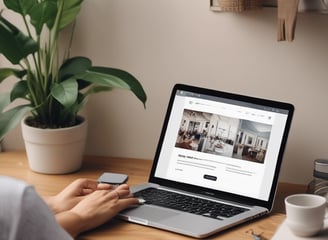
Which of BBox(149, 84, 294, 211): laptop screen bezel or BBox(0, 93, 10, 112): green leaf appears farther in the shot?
BBox(0, 93, 10, 112): green leaf

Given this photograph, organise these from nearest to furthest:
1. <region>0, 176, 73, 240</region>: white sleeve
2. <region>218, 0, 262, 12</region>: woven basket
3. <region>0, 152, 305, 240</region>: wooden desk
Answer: <region>0, 176, 73, 240</region>: white sleeve, <region>0, 152, 305, 240</region>: wooden desk, <region>218, 0, 262, 12</region>: woven basket

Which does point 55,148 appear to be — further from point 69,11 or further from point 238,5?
point 238,5

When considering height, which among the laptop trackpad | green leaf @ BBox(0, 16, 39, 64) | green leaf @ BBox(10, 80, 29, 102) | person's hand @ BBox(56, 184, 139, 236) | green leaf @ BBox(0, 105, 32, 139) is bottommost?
the laptop trackpad

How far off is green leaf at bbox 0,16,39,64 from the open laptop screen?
38cm

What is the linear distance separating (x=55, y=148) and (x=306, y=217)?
0.72 metres

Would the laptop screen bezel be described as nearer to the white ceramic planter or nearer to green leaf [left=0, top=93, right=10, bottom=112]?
the white ceramic planter

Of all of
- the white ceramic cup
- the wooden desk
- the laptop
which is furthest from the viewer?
the laptop

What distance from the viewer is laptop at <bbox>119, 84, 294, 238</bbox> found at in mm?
1616

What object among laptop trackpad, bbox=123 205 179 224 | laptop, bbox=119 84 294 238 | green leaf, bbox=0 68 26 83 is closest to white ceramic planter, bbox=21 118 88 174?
green leaf, bbox=0 68 26 83

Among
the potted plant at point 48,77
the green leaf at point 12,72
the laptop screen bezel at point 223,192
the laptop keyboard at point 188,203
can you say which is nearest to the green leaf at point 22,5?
the potted plant at point 48,77

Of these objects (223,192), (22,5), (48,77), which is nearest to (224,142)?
(223,192)

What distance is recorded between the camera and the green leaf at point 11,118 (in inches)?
69.2

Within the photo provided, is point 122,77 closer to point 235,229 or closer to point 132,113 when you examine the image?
point 132,113

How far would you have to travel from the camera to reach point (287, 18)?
1.67 meters
